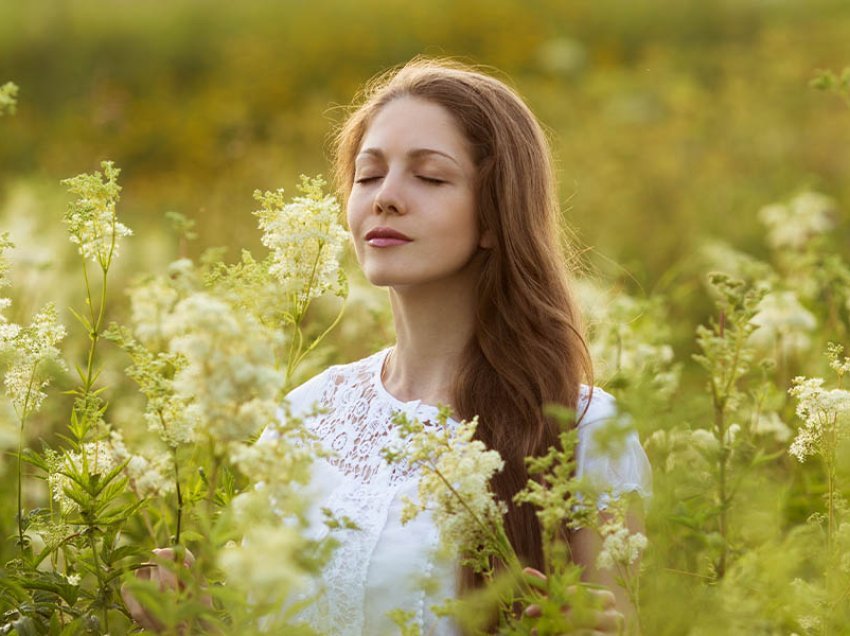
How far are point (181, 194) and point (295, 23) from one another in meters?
4.09

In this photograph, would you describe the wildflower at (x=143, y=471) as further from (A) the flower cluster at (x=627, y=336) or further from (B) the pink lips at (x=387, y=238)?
(A) the flower cluster at (x=627, y=336)

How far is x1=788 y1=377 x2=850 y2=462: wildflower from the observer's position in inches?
72.5

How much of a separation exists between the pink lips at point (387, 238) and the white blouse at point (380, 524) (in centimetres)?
Answer: 33

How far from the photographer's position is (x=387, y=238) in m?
2.24

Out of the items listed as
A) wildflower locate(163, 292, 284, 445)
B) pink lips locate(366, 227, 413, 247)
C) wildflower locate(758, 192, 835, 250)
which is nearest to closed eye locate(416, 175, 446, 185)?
pink lips locate(366, 227, 413, 247)

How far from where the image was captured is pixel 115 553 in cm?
187

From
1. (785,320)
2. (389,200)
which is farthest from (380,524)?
(785,320)

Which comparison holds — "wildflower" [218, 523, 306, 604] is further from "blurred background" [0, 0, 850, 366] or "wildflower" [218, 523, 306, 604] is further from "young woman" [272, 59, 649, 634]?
"blurred background" [0, 0, 850, 366]

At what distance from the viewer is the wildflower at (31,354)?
6.14 ft

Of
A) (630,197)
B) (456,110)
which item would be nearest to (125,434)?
(456,110)

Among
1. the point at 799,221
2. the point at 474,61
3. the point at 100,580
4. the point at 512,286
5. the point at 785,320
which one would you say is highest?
the point at 474,61

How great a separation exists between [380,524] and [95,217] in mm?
744

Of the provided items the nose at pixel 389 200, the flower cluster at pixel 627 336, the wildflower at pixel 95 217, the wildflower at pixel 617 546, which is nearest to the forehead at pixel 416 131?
the nose at pixel 389 200

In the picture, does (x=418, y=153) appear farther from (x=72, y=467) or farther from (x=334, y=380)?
(x=72, y=467)
